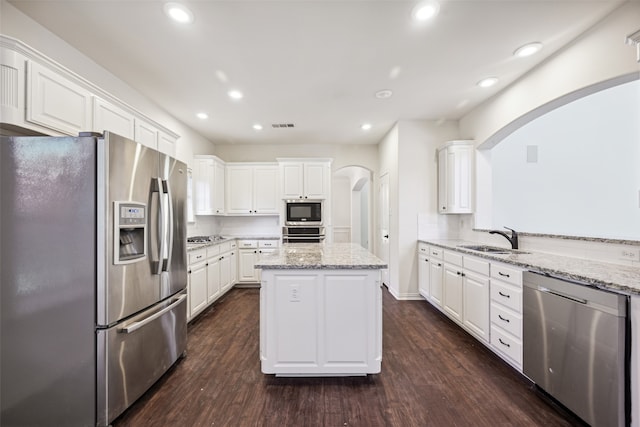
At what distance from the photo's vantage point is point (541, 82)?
101 inches

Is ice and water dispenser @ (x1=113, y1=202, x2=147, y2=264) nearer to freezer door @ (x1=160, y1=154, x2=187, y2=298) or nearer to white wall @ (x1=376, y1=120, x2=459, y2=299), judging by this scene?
freezer door @ (x1=160, y1=154, x2=187, y2=298)

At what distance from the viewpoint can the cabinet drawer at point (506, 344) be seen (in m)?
2.09

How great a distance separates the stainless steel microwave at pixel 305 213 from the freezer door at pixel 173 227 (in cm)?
246

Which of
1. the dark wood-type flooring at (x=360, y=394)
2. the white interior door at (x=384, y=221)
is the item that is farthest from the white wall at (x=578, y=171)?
the white interior door at (x=384, y=221)

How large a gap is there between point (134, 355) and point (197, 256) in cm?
164

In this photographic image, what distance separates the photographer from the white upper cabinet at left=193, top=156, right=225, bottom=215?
4.52 m

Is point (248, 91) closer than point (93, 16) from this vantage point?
No

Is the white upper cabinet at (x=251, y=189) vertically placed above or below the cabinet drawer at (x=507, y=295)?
above

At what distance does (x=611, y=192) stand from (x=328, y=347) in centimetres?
294

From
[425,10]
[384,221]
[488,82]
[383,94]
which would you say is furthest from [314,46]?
[384,221]

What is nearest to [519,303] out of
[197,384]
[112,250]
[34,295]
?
[197,384]

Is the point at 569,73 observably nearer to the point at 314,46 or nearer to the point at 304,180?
the point at 314,46

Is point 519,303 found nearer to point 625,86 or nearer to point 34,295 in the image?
point 625,86

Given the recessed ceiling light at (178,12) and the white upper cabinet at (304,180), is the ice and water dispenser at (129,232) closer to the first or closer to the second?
the recessed ceiling light at (178,12)
